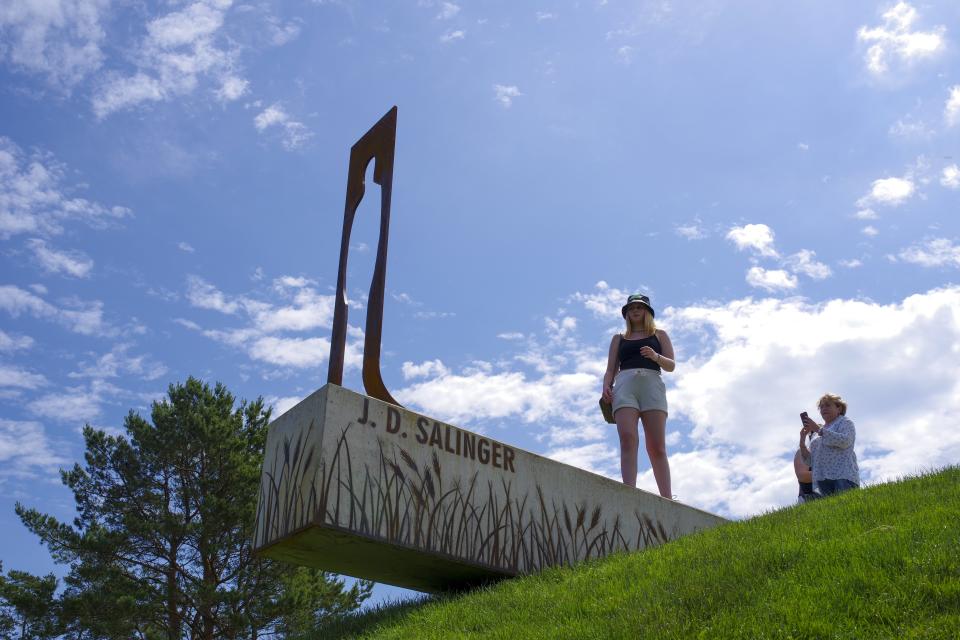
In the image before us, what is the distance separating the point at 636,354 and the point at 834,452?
2.03 metres

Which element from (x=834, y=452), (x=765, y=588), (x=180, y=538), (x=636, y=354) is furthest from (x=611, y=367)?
(x=180, y=538)

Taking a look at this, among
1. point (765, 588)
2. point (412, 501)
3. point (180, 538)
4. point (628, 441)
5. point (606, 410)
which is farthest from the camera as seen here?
point (180, 538)

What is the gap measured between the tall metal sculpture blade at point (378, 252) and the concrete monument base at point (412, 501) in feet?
1.69

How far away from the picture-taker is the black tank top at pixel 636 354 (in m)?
8.84

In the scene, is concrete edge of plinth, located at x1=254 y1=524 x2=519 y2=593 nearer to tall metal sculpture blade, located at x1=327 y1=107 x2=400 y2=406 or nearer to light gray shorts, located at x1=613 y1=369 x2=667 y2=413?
tall metal sculpture blade, located at x1=327 y1=107 x2=400 y2=406

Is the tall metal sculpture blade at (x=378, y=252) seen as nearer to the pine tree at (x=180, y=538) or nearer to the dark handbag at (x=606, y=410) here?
the dark handbag at (x=606, y=410)

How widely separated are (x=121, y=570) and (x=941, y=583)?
15415mm

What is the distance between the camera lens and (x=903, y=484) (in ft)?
22.4

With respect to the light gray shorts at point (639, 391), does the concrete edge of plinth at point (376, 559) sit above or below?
below

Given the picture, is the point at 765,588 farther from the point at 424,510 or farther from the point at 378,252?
the point at 378,252

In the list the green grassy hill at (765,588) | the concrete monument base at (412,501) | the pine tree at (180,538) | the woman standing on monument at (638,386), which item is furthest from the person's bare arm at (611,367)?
the pine tree at (180,538)

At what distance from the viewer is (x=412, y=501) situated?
21.9 feet

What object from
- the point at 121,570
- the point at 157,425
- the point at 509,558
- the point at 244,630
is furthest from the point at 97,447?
the point at 509,558

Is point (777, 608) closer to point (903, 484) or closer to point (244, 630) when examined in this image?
point (903, 484)
